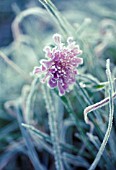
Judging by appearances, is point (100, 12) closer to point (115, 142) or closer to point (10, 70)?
point (10, 70)

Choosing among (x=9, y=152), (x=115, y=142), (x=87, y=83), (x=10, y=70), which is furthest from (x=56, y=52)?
(x=10, y=70)

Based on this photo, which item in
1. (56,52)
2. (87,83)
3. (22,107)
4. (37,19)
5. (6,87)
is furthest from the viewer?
Result: (37,19)

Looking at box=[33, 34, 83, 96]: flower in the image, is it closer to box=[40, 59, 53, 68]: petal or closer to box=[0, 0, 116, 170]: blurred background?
box=[40, 59, 53, 68]: petal

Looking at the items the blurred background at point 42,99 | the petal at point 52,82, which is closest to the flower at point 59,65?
the petal at point 52,82

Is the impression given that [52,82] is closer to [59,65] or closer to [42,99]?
[59,65]

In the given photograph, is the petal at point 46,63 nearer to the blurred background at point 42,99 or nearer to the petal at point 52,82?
the petal at point 52,82

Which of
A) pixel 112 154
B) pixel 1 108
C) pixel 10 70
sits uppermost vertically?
pixel 10 70

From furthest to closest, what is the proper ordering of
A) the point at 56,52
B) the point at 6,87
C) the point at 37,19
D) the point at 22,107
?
the point at 37,19, the point at 6,87, the point at 22,107, the point at 56,52

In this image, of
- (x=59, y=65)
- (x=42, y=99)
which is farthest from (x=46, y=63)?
(x=42, y=99)

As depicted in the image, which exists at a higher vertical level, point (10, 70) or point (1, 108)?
point (10, 70)
